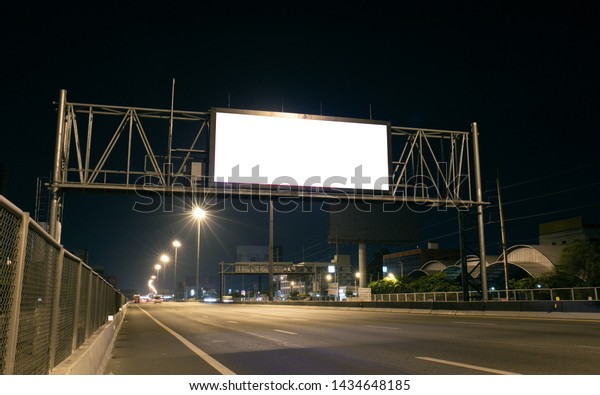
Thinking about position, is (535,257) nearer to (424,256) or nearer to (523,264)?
(523,264)

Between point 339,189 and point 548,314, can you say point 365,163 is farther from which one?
point 548,314

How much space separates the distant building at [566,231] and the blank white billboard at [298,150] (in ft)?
287

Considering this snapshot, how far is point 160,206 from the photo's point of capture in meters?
28.3

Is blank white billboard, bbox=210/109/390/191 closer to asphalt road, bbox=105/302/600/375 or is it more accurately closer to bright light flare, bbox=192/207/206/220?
asphalt road, bbox=105/302/600/375

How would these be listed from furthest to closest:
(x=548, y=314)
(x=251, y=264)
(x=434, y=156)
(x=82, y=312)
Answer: (x=251, y=264)
(x=434, y=156)
(x=548, y=314)
(x=82, y=312)

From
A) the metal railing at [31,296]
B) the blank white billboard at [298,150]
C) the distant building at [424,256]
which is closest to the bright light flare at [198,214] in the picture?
the blank white billboard at [298,150]

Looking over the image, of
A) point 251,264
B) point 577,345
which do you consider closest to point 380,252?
point 251,264

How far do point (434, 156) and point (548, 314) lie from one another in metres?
9.64

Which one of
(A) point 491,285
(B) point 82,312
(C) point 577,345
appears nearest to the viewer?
(B) point 82,312

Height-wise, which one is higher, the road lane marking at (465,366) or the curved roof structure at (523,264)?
the curved roof structure at (523,264)

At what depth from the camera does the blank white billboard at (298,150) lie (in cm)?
2628

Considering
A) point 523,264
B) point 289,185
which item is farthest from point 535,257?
point 289,185

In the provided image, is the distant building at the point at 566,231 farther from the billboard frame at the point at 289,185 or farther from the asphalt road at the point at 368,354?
the asphalt road at the point at 368,354

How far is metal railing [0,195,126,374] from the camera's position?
12.1ft
